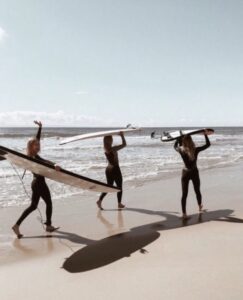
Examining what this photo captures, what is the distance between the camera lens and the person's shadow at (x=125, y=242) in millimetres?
4910

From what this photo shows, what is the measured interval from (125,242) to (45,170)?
5.52 ft

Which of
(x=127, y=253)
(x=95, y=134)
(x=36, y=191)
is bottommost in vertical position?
(x=127, y=253)

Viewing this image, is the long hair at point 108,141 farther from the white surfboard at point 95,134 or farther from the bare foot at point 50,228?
the bare foot at point 50,228

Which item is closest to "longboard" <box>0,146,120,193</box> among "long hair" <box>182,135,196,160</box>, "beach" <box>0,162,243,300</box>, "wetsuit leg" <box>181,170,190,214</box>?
"beach" <box>0,162,243,300</box>

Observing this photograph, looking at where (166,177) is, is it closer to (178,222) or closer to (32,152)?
(178,222)

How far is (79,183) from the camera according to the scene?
6.60m

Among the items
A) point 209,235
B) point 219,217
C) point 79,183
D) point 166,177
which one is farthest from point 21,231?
point 166,177

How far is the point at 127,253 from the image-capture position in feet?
17.2

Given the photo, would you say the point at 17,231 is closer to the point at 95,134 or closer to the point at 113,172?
the point at 95,134

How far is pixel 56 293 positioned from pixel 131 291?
2.57 ft

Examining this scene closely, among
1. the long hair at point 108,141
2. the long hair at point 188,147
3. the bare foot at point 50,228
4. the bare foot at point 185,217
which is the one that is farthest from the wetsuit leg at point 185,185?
the bare foot at point 50,228

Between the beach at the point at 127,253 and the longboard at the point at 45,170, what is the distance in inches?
32.0

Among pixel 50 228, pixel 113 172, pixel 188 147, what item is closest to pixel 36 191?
pixel 50 228

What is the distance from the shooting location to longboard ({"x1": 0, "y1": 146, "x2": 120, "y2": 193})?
545cm
